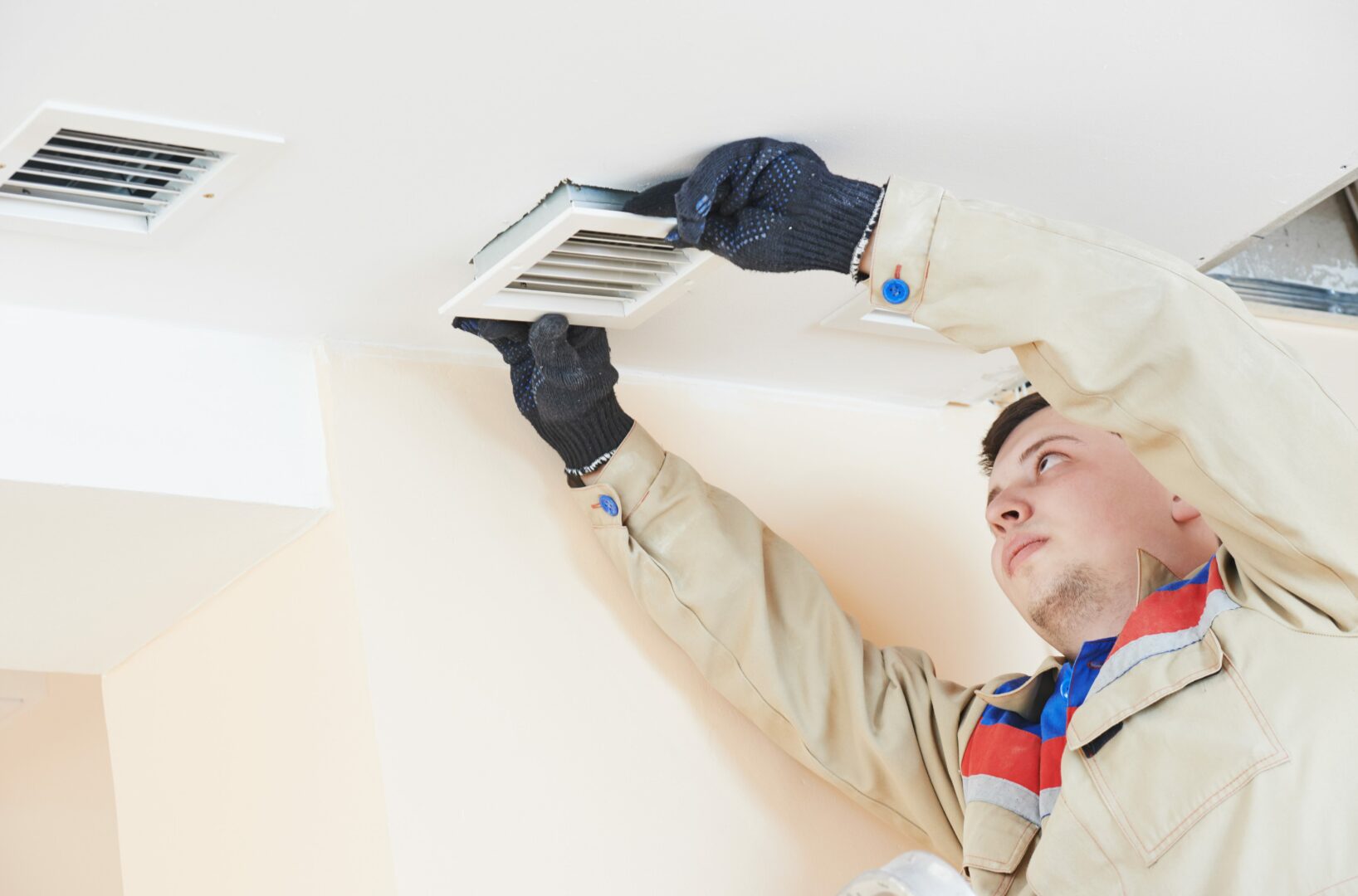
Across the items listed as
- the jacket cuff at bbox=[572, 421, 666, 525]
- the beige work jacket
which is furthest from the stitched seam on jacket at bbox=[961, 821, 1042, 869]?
the jacket cuff at bbox=[572, 421, 666, 525]

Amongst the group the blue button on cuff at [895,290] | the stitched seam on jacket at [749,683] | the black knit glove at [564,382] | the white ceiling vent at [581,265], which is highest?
the white ceiling vent at [581,265]

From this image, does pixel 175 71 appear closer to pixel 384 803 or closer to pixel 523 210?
pixel 523 210

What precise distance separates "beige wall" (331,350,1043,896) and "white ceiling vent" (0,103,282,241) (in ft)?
1.13

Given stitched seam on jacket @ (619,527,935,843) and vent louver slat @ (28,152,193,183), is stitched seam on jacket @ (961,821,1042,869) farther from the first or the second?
vent louver slat @ (28,152,193,183)

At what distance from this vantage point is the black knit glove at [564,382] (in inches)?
58.0

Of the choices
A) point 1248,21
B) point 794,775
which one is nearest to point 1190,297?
point 1248,21

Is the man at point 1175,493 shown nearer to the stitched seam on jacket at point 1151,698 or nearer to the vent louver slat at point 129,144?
the stitched seam on jacket at point 1151,698

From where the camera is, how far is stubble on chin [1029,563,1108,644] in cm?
152

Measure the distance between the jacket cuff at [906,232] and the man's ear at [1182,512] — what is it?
535 millimetres

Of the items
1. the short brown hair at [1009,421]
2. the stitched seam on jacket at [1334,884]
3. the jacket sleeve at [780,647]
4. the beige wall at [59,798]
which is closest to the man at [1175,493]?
the stitched seam on jacket at [1334,884]

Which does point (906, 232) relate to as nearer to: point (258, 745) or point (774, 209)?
point (774, 209)

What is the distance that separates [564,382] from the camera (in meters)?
1.49

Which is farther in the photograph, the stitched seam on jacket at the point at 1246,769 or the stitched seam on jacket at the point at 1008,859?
the stitched seam on jacket at the point at 1008,859

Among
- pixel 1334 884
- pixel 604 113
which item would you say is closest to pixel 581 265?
pixel 604 113
